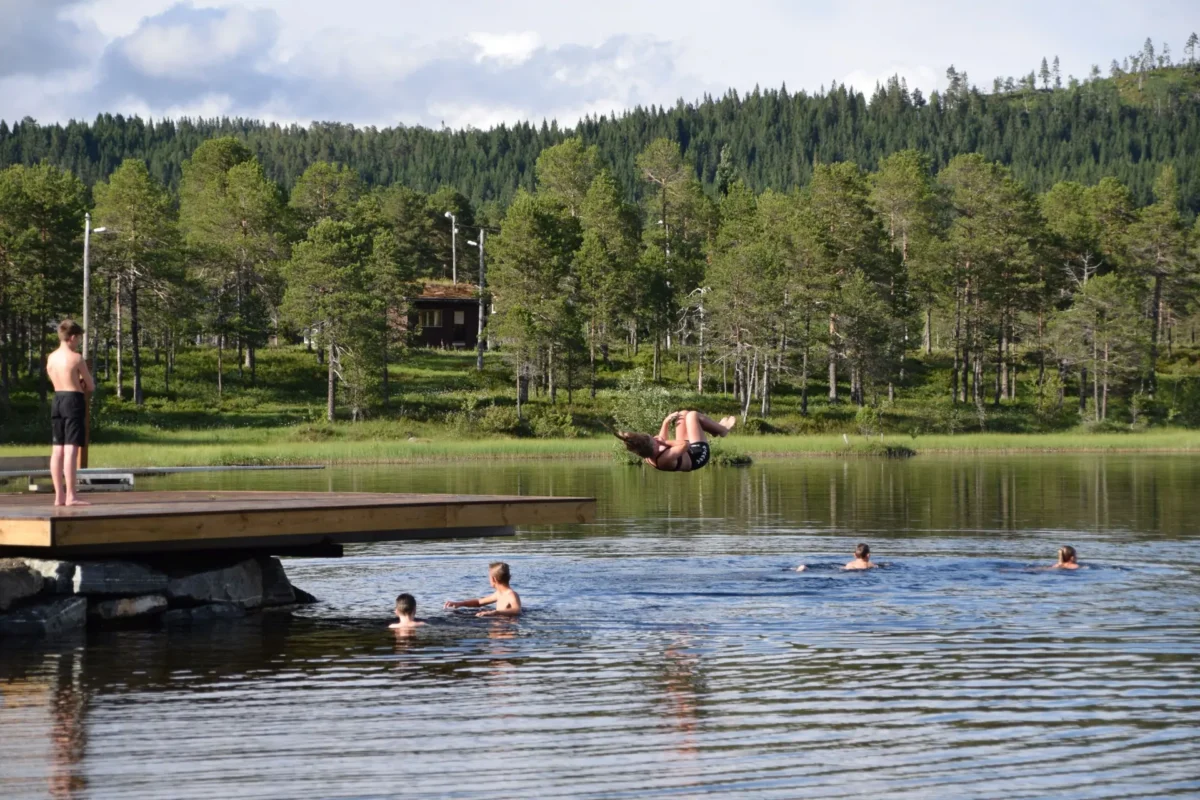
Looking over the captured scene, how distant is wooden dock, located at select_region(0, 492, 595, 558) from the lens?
1577 centimetres

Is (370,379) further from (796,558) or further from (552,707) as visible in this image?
(552,707)

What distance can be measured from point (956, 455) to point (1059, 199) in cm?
5293

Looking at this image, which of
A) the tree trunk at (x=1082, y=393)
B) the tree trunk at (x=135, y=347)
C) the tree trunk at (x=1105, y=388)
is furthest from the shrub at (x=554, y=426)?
the tree trunk at (x=1105, y=388)

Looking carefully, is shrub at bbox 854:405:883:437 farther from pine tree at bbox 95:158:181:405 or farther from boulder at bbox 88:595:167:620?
boulder at bbox 88:595:167:620

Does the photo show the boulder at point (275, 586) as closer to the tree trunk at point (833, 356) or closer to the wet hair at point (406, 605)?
the wet hair at point (406, 605)

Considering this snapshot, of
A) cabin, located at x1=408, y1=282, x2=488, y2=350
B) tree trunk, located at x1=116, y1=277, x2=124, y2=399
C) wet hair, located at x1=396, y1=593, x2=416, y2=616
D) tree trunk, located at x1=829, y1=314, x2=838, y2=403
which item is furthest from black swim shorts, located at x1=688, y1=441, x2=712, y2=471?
cabin, located at x1=408, y1=282, x2=488, y2=350

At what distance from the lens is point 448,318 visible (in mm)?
109312

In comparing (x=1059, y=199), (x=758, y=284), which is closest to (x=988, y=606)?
(x=758, y=284)

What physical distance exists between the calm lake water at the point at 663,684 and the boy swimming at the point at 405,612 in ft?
0.87

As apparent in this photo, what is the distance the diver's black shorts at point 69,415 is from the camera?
16.5 m

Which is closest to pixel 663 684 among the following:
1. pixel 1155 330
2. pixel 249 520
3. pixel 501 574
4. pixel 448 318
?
pixel 501 574

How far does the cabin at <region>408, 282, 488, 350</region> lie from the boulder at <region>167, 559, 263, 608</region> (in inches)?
3477

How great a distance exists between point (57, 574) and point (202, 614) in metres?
1.93

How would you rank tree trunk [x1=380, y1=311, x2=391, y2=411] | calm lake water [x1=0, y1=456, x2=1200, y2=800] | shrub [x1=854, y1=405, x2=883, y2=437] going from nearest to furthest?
1. calm lake water [x1=0, y1=456, x2=1200, y2=800]
2. shrub [x1=854, y1=405, x2=883, y2=437]
3. tree trunk [x1=380, y1=311, x2=391, y2=411]
